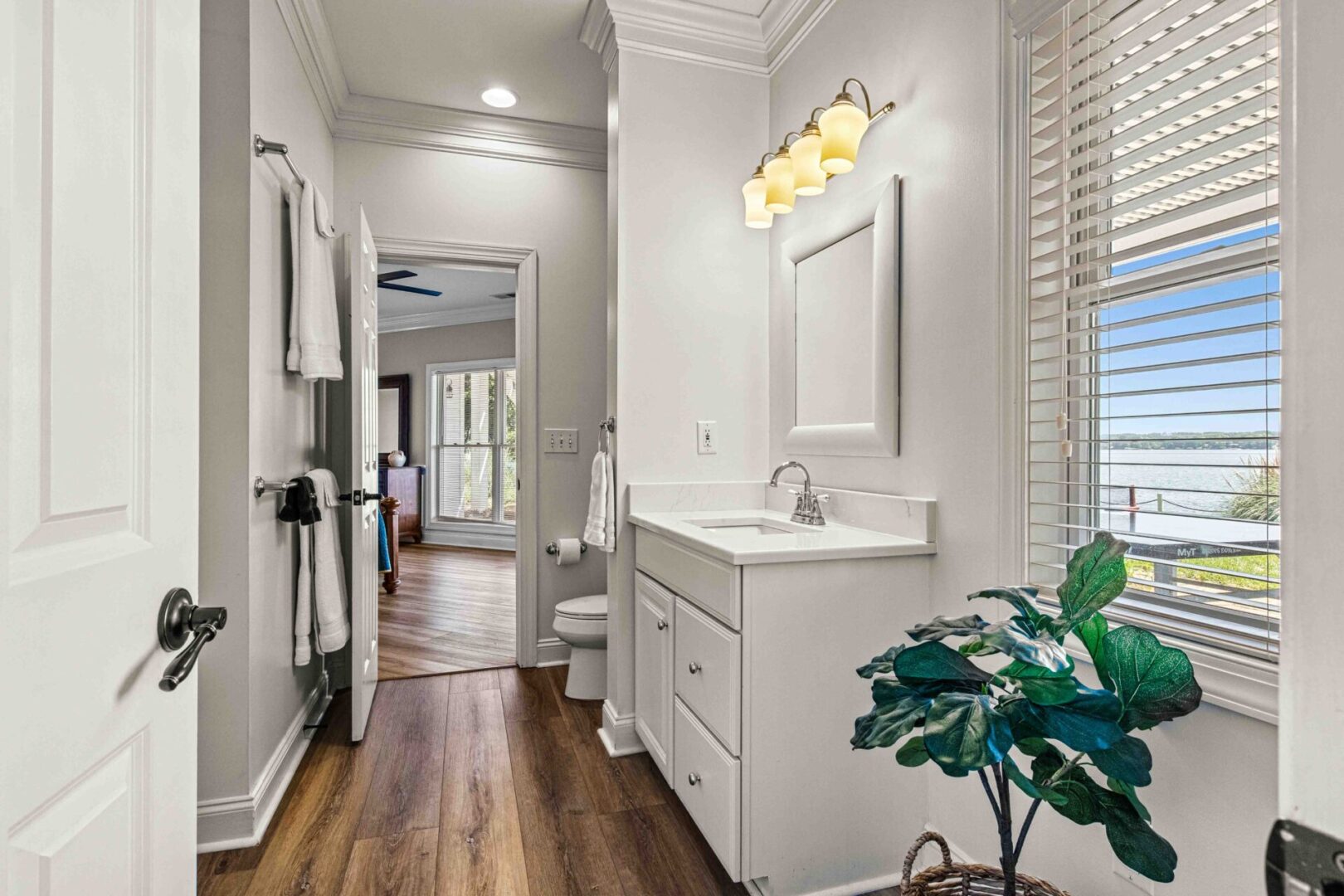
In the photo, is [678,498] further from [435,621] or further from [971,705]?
[435,621]

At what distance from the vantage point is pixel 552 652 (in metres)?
3.41

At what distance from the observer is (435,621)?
4.28 meters

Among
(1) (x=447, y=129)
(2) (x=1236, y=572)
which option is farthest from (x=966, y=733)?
(1) (x=447, y=129)

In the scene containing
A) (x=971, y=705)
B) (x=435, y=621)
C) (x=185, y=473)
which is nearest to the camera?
(x=185, y=473)

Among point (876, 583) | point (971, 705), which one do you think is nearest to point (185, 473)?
point (971, 705)

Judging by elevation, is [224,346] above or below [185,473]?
above

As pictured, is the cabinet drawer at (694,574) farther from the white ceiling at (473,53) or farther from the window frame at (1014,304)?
the white ceiling at (473,53)

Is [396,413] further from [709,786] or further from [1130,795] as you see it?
[1130,795]

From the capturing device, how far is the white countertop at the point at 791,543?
1616 mm

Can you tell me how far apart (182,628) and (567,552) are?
2.57 meters

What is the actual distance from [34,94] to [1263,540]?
5.07 ft

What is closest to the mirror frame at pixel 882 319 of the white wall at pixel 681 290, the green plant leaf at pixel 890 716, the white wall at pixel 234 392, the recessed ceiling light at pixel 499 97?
the white wall at pixel 681 290

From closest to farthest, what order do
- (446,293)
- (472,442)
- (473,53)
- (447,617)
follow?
(473,53)
(447,617)
(446,293)
(472,442)

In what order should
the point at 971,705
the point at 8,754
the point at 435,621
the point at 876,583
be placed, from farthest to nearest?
the point at 435,621
the point at 876,583
the point at 971,705
the point at 8,754
